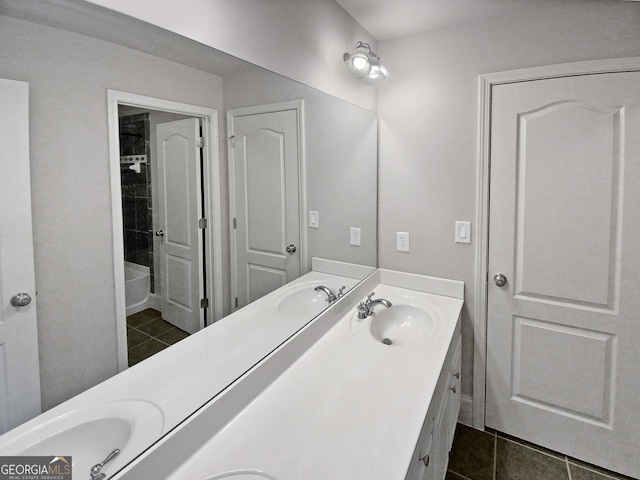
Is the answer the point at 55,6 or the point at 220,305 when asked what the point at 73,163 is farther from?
the point at 220,305

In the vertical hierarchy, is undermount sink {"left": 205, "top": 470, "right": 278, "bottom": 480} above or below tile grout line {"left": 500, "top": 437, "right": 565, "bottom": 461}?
above

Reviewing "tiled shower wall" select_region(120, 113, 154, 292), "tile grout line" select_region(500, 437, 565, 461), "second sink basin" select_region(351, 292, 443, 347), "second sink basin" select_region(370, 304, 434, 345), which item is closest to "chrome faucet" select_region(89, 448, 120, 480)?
"tiled shower wall" select_region(120, 113, 154, 292)

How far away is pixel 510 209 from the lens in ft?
6.26

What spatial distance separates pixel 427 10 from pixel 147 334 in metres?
1.93

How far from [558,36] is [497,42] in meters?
0.27

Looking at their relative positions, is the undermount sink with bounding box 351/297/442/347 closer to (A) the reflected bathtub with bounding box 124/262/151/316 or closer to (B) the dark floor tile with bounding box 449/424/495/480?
(B) the dark floor tile with bounding box 449/424/495/480

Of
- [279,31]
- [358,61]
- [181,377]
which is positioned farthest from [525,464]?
[279,31]

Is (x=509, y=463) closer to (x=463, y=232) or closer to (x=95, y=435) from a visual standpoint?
(x=463, y=232)

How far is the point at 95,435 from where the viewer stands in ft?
2.37

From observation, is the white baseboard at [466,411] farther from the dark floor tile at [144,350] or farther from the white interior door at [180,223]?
the dark floor tile at [144,350]

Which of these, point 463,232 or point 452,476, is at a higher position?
point 463,232

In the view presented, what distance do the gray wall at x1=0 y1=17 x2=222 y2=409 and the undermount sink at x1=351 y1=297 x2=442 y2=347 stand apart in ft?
A: 3.69

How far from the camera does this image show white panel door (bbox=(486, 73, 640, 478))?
1673mm

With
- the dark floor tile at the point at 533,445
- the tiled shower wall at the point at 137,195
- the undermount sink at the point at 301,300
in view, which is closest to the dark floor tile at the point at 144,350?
the tiled shower wall at the point at 137,195
